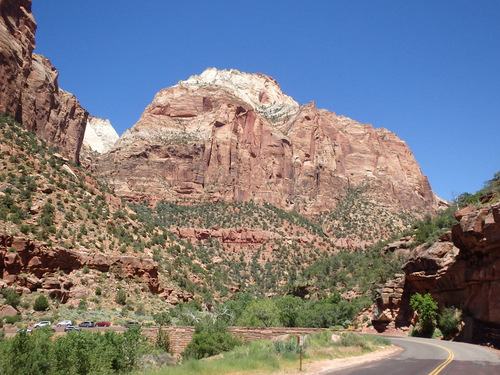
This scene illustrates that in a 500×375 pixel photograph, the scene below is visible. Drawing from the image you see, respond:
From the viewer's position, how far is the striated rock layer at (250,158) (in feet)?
328

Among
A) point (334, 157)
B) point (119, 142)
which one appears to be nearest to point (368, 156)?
point (334, 157)

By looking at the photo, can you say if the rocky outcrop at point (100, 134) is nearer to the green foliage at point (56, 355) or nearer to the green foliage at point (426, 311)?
the green foliage at point (426, 311)

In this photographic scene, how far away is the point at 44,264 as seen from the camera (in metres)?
28.6

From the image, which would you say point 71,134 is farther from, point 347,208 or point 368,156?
point 368,156

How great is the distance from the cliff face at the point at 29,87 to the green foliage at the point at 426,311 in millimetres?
46511

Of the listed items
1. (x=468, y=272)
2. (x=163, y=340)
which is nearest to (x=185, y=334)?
(x=163, y=340)

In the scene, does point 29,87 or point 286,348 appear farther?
point 29,87

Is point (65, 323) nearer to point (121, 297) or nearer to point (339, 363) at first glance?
point (121, 297)

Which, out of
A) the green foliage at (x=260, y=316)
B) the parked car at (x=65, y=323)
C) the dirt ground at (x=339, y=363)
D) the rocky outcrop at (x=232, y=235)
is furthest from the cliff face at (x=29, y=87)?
the dirt ground at (x=339, y=363)

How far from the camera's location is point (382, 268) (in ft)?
149

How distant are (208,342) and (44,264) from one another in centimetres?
1402

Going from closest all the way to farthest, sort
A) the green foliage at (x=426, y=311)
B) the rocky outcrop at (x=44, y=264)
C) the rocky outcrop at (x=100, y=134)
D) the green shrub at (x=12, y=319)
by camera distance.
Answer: the green shrub at (x=12, y=319) < the rocky outcrop at (x=44, y=264) < the green foliage at (x=426, y=311) < the rocky outcrop at (x=100, y=134)

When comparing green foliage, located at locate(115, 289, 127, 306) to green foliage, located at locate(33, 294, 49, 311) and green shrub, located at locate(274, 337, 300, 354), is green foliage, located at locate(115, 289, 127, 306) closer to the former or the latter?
green foliage, located at locate(33, 294, 49, 311)

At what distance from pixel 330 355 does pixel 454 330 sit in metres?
14.3
